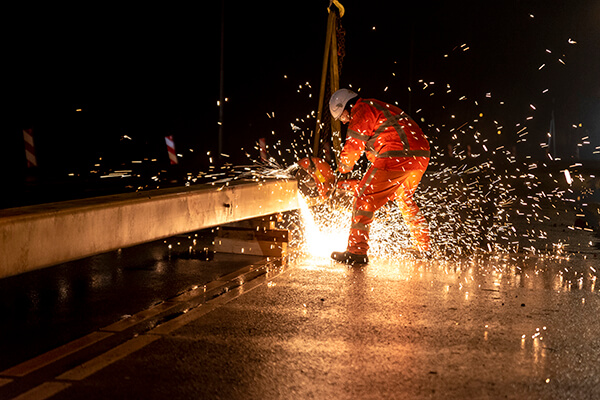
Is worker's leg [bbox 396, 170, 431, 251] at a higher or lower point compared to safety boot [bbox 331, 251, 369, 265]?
higher

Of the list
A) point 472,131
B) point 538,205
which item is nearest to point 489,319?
point 538,205

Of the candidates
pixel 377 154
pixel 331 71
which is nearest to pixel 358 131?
pixel 377 154

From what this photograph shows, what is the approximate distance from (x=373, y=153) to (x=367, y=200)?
1.87ft

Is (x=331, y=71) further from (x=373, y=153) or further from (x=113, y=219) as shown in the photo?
(x=113, y=219)

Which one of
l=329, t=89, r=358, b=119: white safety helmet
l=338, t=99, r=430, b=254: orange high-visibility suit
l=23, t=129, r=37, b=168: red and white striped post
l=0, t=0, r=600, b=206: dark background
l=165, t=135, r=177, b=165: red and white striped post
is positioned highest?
l=0, t=0, r=600, b=206: dark background

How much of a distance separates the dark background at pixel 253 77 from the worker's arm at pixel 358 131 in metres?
6.43

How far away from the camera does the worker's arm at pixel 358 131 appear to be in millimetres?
7996

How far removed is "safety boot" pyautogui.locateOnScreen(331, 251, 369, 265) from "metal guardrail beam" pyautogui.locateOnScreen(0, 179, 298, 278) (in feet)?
3.54

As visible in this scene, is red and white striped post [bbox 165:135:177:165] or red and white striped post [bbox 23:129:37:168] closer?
red and white striped post [bbox 23:129:37:168]

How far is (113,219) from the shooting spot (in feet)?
19.0

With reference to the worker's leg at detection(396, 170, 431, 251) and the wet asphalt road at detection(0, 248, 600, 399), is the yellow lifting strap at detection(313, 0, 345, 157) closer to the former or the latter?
the worker's leg at detection(396, 170, 431, 251)

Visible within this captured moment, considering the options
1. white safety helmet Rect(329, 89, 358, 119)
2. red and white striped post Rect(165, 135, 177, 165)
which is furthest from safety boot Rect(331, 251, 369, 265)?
red and white striped post Rect(165, 135, 177, 165)

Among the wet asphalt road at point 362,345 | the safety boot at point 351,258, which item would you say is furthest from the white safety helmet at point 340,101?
the wet asphalt road at point 362,345

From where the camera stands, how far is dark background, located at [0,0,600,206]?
2434 centimetres
